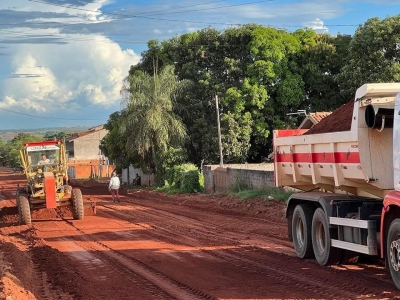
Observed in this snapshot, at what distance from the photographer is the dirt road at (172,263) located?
9.36 meters

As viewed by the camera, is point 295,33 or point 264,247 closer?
point 264,247

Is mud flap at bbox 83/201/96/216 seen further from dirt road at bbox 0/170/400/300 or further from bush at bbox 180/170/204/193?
bush at bbox 180/170/204/193

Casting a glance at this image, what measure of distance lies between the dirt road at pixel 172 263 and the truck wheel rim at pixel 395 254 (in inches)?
15.5

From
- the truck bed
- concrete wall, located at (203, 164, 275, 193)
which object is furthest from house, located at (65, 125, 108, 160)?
the truck bed

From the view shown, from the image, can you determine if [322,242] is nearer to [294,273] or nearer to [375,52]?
[294,273]

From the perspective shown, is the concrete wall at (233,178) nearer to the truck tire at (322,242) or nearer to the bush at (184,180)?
the bush at (184,180)

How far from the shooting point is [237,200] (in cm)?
2661

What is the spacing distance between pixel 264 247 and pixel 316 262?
7.30 ft

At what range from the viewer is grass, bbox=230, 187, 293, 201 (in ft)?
78.7

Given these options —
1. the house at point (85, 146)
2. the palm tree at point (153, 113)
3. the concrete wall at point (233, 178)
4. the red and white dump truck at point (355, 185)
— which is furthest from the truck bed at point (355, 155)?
the house at point (85, 146)

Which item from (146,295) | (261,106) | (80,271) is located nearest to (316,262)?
(146,295)

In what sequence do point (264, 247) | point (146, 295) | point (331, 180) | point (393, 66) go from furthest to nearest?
point (393, 66), point (264, 247), point (331, 180), point (146, 295)

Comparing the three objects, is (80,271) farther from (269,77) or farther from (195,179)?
(269,77)

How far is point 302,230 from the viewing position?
12.1 m
